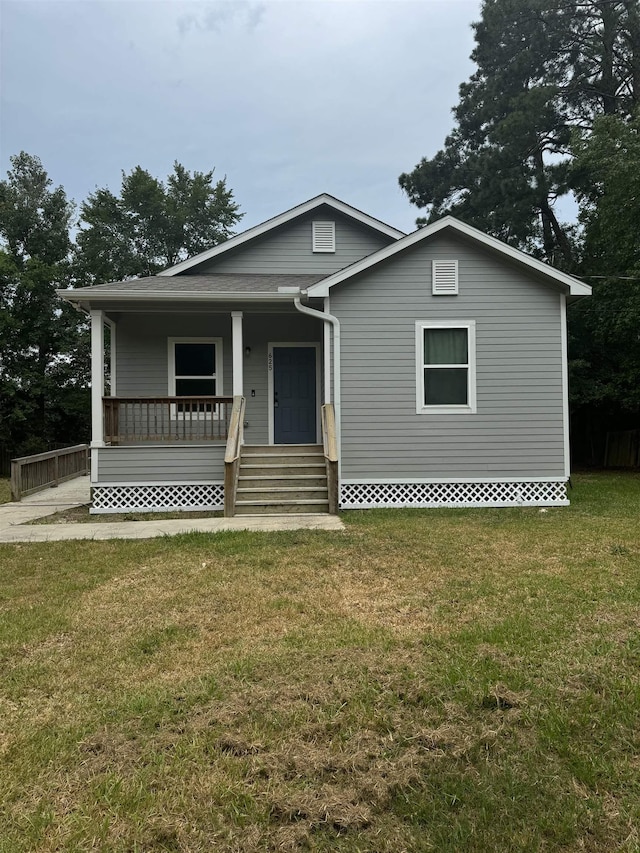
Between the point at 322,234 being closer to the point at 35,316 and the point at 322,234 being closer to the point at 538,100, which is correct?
the point at 538,100

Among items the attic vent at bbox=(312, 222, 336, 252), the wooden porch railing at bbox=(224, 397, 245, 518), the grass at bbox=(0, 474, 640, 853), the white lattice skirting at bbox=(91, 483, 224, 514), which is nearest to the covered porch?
the wooden porch railing at bbox=(224, 397, 245, 518)

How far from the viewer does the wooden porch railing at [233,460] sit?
792 centimetres

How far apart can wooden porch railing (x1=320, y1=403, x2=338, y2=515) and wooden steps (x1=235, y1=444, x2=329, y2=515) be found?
0.60 feet

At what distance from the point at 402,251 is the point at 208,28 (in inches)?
438

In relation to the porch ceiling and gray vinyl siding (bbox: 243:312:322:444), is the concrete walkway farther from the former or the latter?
the porch ceiling

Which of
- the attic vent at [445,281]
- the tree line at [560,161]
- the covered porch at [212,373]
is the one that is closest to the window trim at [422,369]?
the attic vent at [445,281]

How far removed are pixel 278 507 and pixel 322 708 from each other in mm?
5568

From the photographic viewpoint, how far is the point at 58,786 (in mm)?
2035

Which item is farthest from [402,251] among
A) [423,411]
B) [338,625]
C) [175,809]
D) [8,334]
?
[8,334]

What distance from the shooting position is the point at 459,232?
8703mm

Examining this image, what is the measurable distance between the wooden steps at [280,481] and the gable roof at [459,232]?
277 centimetres

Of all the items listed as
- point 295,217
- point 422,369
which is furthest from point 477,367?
point 295,217

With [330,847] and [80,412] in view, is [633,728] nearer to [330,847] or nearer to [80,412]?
[330,847]

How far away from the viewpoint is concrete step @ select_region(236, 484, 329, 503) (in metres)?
8.25
